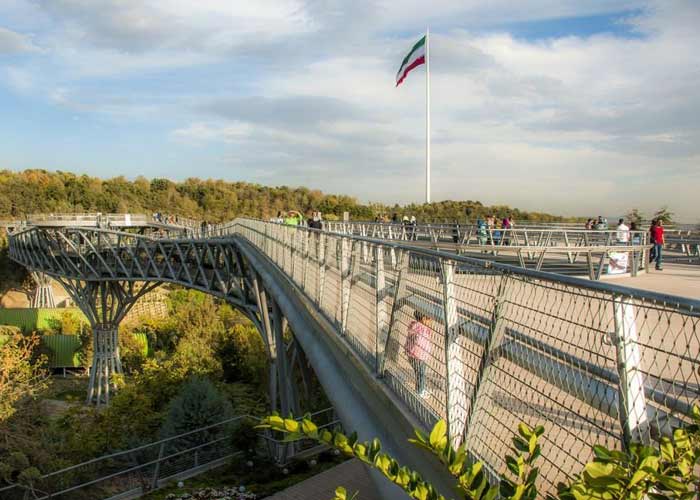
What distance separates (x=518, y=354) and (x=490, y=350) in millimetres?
170

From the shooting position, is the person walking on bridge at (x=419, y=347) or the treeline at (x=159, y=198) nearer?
the person walking on bridge at (x=419, y=347)

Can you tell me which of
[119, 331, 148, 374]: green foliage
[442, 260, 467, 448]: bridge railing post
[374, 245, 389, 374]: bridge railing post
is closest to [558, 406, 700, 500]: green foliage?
[442, 260, 467, 448]: bridge railing post

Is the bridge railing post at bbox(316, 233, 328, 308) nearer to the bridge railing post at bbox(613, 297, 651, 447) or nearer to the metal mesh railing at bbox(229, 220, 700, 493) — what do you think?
the metal mesh railing at bbox(229, 220, 700, 493)

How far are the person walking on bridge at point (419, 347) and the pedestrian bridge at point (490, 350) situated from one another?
0.06 m

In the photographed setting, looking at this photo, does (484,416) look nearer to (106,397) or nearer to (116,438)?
(116,438)

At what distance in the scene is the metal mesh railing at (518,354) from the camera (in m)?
2.18

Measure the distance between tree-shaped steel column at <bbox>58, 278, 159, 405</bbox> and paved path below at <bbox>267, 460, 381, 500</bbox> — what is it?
20.2m

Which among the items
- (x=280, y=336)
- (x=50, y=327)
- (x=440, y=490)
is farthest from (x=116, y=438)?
(x=50, y=327)

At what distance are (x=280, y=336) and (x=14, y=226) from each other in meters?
50.1

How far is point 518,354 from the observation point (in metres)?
2.91

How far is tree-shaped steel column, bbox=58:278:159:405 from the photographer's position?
34.1 m

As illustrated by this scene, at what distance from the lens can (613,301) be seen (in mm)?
2166

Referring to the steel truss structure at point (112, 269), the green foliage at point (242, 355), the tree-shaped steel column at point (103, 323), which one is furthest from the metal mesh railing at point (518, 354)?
the tree-shaped steel column at point (103, 323)

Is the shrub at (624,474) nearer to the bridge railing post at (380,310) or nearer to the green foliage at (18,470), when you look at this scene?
the bridge railing post at (380,310)
